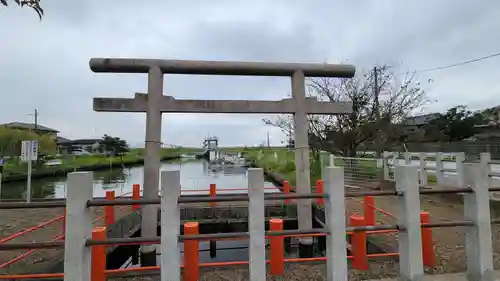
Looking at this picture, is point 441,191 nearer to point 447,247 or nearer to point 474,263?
point 474,263

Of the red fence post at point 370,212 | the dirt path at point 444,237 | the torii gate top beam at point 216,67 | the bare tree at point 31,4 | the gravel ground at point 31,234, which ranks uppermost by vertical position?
the torii gate top beam at point 216,67

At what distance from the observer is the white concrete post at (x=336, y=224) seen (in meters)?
2.45

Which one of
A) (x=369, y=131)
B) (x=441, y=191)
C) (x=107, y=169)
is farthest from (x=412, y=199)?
(x=107, y=169)

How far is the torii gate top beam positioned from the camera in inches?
191

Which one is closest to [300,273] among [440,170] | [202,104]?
[202,104]

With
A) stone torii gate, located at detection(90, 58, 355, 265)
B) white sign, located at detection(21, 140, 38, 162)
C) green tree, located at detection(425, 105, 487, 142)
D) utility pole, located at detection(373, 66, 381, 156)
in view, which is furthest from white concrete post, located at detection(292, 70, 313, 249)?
green tree, located at detection(425, 105, 487, 142)

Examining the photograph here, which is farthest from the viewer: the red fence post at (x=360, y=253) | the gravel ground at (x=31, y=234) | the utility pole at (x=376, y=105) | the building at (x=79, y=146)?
the building at (x=79, y=146)

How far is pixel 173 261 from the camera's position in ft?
7.57

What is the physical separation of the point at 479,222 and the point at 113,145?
1725 inches

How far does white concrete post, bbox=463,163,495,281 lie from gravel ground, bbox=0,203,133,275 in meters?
5.08

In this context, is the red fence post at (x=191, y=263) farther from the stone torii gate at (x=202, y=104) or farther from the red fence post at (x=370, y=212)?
the red fence post at (x=370, y=212)

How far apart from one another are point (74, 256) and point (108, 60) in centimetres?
358

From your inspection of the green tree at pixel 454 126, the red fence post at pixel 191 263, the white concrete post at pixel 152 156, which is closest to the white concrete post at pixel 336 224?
the red fence post at pixel 191 263

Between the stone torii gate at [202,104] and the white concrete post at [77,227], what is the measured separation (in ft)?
8.46
